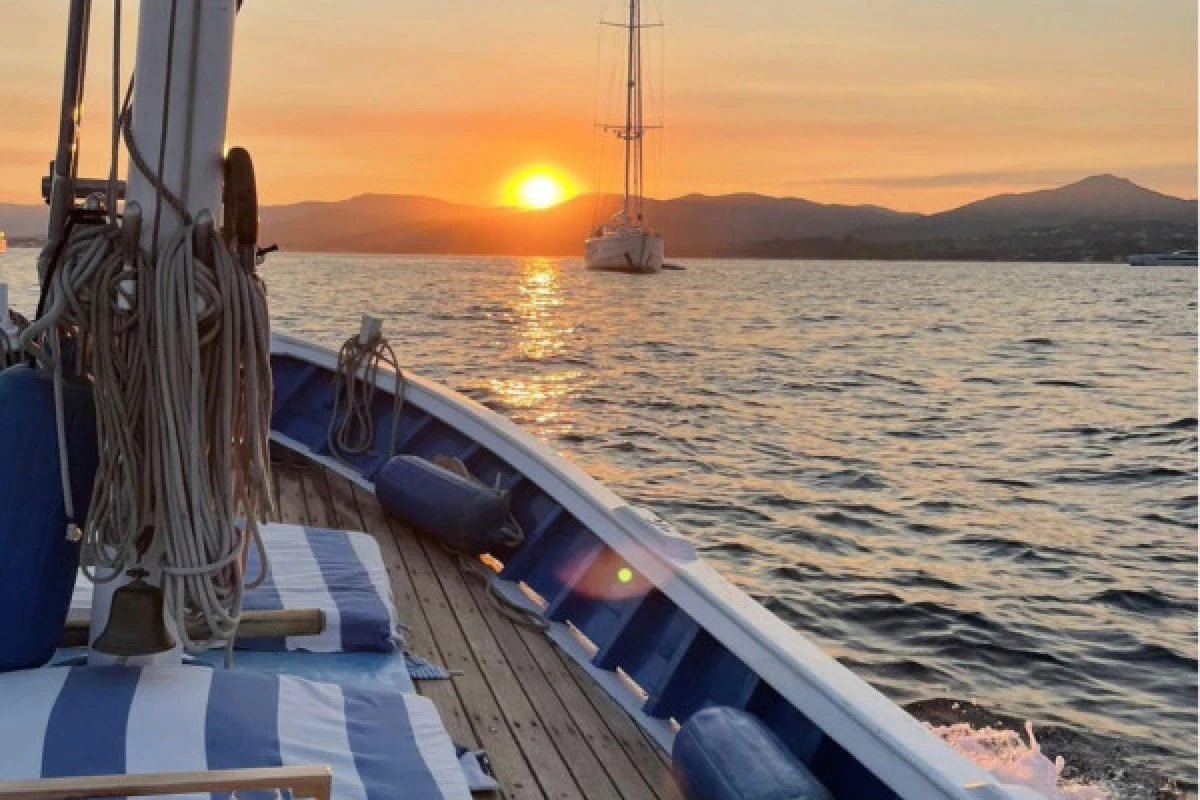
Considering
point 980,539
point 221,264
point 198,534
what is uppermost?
point 221,264

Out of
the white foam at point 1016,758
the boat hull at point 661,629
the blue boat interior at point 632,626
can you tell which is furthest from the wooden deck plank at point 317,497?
the white foam at point 1016,758

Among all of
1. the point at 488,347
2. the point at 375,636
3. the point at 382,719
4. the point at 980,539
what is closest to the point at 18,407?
the point at 382,719

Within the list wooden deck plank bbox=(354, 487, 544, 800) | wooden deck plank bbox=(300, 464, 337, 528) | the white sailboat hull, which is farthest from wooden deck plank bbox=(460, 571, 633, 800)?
the white sailboat hull

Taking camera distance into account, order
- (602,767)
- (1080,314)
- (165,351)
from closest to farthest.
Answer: (165,351) → (602,767) → (1080,314)

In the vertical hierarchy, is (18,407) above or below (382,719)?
above

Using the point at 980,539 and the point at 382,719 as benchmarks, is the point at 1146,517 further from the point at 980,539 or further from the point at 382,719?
the point at 382,719

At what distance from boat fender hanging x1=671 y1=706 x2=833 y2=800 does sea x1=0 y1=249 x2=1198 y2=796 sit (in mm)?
5243

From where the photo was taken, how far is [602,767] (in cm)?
387

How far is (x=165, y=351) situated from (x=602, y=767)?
1920 mm

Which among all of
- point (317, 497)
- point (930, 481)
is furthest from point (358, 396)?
point (930, 481)

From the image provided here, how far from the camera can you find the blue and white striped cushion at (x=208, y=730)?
2.77m

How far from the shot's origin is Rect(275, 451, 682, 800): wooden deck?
3.78m

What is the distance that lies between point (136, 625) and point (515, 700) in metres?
1.63

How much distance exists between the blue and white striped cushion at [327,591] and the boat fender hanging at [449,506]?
2.82ft
